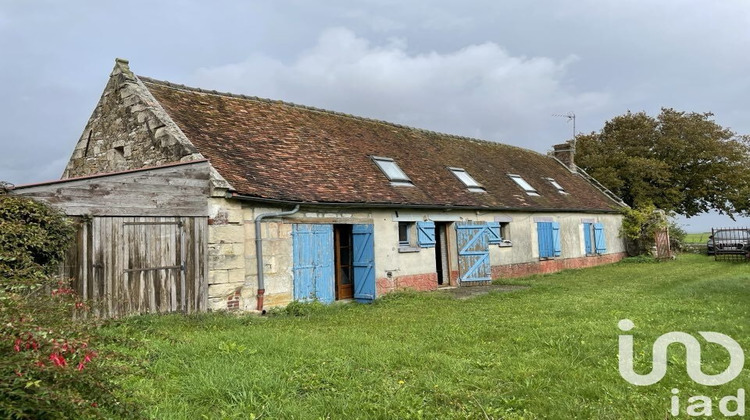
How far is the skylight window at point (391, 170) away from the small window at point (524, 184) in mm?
6025

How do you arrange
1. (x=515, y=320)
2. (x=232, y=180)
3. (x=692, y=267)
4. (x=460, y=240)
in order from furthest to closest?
(x=692, y=267) < (x=460, y=240) < (x=232, y=180) < (x=515, y=320)

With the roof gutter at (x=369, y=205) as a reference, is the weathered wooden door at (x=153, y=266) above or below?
below

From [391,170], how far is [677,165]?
23.8 meters

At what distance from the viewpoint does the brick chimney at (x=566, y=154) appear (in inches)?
982

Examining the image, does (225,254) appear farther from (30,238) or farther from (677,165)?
(677,165)

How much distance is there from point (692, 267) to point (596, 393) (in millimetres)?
15971

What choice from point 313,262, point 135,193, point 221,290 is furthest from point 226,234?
point 313,262

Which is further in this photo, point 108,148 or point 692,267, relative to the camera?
point 692,267

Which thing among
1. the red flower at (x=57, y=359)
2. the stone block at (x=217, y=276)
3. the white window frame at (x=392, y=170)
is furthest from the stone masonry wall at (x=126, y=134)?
the red flower at (x=57, y=359)

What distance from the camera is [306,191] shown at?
10258 mm

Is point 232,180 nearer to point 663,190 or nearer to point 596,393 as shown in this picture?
point 596,393

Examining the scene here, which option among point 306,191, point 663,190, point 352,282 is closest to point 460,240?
point 352,282

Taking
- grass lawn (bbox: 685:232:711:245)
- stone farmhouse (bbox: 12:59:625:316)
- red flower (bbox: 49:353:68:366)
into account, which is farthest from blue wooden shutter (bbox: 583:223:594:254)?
red flower (bbox: 49:353:68:366)

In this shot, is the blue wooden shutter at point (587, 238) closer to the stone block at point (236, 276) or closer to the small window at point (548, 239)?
the small window at point (548, 239)
